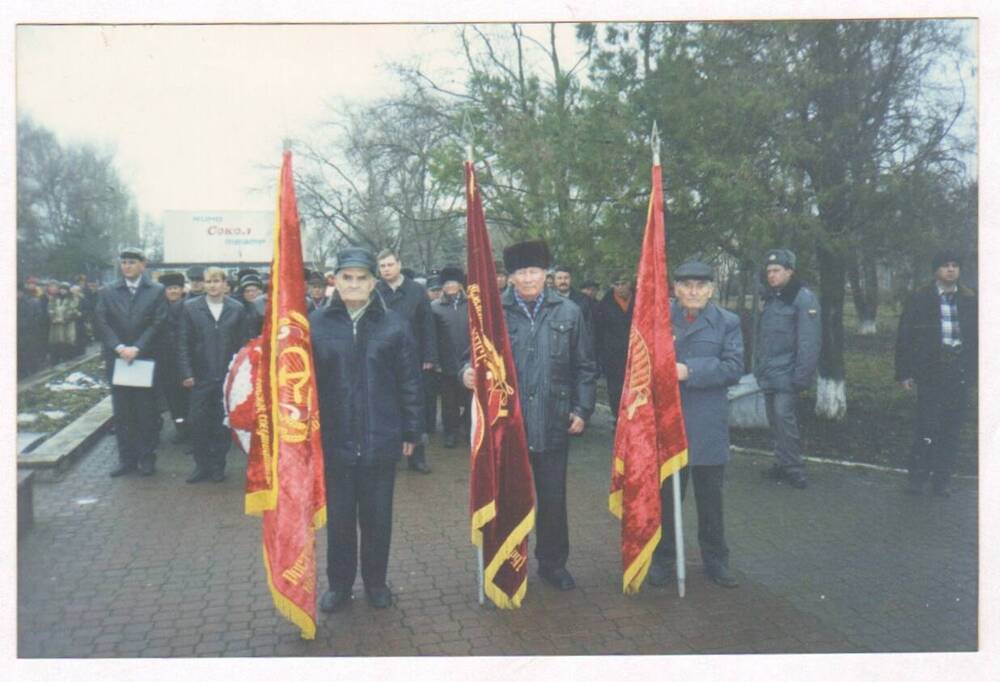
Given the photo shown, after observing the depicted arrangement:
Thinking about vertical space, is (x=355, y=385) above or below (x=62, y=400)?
above

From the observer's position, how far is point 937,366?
244 inches

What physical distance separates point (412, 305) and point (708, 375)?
11.6 feet

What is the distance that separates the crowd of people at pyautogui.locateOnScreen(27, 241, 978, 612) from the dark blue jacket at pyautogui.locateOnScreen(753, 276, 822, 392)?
0.01 metres

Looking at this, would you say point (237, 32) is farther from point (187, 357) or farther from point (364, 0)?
point (187, 357)

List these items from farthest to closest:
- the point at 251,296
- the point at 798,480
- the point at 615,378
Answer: the point at 251,296 → the point at 615,378 → the point at 798,480

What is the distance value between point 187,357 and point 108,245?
1953 mm

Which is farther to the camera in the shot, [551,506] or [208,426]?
[208,426]

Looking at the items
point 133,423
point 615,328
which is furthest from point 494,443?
point 133,423

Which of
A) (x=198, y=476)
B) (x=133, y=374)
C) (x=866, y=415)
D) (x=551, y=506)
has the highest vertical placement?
(x=133, y=374)

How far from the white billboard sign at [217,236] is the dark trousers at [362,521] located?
29.4ft

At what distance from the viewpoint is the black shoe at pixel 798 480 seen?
6606 mm

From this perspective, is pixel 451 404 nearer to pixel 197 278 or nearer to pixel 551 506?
pixel 197 278

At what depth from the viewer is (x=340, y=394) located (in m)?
4.32

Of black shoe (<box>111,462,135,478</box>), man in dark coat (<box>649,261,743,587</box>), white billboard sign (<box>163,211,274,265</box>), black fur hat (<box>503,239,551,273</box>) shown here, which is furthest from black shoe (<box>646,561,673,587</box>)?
white billboard sign (<box>163,211,274,265</box>)
